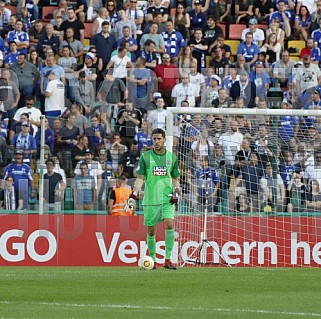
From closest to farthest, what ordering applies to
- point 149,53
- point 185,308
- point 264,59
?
point 185,308
point 149,53
point 264,59

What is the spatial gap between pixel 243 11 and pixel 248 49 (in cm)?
222

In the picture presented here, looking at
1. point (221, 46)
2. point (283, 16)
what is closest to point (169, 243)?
point (221, 46)

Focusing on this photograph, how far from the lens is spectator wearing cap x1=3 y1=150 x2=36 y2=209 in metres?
18.9

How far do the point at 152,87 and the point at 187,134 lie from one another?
3169 mm

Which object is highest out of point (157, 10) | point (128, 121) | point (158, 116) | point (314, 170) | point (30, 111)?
point (157, 10)

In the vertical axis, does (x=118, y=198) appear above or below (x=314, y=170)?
below

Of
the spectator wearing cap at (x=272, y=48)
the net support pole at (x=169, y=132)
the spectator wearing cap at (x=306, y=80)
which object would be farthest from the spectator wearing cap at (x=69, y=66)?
the spectator wearing cap at (x=306, y=80)


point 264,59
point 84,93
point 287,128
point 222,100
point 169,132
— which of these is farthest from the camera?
point 264,59

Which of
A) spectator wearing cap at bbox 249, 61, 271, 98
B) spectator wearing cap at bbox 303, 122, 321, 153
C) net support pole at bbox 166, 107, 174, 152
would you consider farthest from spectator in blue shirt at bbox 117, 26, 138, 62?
net support pole at bbox 166, 107, 174, 152

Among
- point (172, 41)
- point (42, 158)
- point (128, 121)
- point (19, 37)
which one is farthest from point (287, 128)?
point (19, 37)

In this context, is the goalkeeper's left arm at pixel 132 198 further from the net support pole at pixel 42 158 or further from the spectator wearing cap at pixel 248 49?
the spectator wearing cap at pixel 248 49

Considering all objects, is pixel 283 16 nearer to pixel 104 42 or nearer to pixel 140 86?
pixel 104 42

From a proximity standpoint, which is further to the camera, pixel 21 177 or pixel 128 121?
pixel 128 121

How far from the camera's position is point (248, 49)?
24562 millimetres
